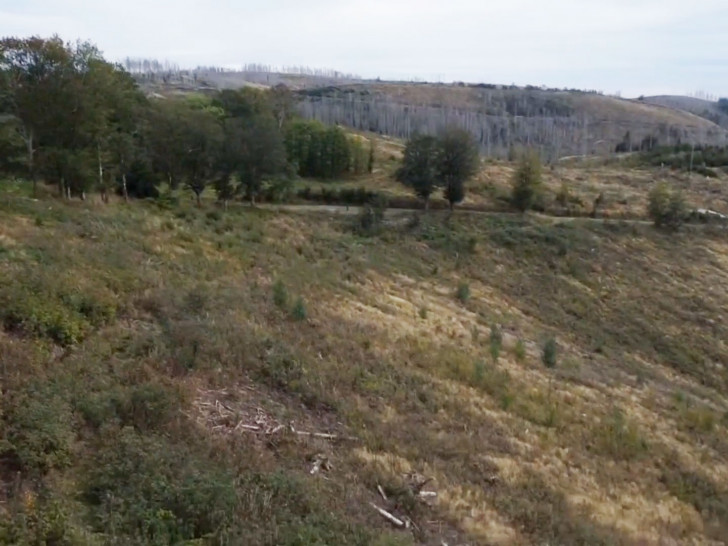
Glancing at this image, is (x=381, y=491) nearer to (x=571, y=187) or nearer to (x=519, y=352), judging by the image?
(x=519, y=352)

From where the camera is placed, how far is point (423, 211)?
4347cm

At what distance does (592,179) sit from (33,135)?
4866 cm

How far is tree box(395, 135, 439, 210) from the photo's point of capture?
4203 cm

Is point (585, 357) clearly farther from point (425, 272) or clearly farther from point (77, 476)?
point (77, 476)

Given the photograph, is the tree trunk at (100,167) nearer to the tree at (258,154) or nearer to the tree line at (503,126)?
the tree at (258,154)

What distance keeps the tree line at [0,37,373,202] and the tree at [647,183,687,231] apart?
23293 millimetres

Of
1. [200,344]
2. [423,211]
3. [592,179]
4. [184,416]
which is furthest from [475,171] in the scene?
[184,416]

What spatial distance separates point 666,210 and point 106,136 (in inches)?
1328

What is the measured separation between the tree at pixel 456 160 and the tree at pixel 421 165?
1.31ft

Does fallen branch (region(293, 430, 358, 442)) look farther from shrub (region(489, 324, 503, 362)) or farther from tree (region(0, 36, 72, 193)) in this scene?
tree (region(0, 36, 72, 193))

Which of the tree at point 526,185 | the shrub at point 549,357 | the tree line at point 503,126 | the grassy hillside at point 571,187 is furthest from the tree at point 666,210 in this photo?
the tree line at point 503,126

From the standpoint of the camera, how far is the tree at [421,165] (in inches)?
1655

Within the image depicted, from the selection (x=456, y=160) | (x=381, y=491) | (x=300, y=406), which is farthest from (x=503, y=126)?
(x=381, y=491)

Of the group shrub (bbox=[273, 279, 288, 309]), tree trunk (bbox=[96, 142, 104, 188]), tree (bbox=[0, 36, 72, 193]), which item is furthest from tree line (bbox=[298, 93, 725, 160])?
shrub (bbox=[273, 279, 288, 309])
